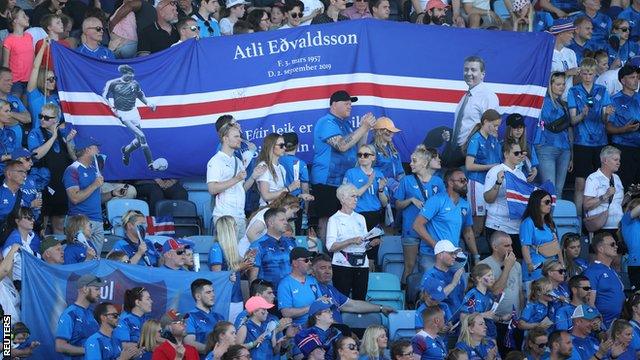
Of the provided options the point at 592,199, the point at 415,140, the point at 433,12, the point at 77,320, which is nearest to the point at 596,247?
the point at 592,199

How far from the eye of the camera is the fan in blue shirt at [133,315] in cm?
1449

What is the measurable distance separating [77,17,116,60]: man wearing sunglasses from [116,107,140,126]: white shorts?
0.63 meters

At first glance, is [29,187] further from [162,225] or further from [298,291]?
[298,291]

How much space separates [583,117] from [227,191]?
14.8 feet

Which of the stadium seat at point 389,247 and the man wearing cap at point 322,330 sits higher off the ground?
the man wearing cap at point 322,330

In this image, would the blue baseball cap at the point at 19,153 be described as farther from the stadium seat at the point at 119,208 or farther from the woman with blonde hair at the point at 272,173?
the woman with blonde hair at the point at 272,173

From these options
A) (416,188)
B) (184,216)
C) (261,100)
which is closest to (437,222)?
(416,188)

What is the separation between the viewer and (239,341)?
14477 millimetres

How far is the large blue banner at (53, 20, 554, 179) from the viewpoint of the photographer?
17.8 metres

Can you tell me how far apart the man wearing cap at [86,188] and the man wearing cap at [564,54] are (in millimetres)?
5591

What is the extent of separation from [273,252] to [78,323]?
2.06 m

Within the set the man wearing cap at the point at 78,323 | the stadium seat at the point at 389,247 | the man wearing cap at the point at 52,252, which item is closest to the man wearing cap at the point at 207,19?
the stadium seat at the point at 389,247

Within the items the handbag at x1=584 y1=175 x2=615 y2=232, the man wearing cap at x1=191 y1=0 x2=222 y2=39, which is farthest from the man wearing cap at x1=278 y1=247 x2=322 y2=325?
the man wearing cap at x1=191 y1=0 x2=222 y2=39

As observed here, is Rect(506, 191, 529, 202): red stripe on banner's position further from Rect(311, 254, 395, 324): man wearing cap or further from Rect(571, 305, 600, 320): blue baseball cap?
Rect(311, 254, 395, 324): man wearing cap
